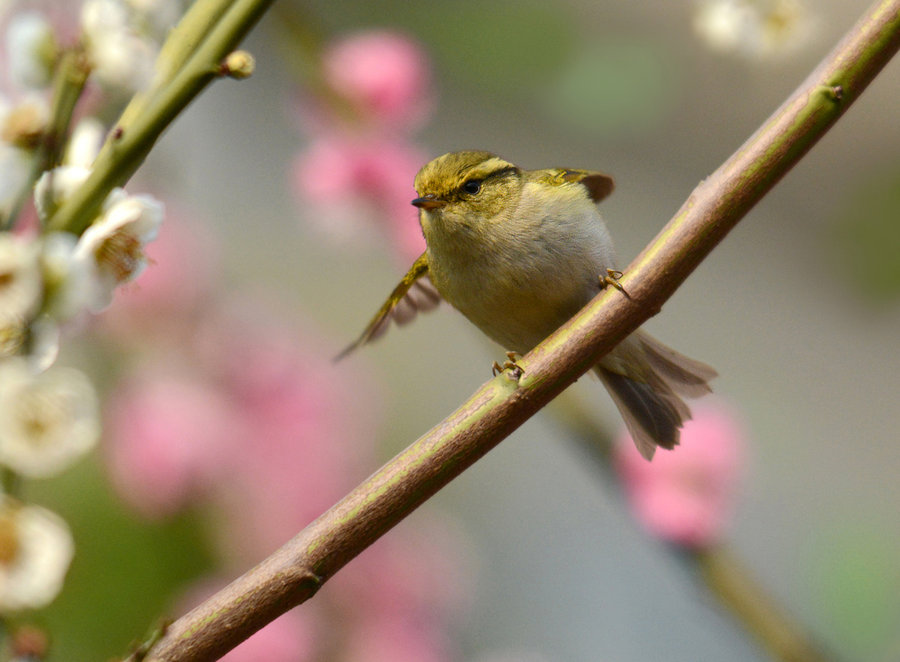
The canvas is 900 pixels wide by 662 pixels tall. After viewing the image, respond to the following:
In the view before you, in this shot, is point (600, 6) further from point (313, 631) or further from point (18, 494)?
point (18, 494)

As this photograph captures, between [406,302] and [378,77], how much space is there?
0.28m

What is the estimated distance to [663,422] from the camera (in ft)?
2.64

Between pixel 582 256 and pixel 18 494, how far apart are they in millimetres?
477

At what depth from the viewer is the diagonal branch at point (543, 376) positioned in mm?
368

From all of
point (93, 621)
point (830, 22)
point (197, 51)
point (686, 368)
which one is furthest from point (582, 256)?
point (830, 22)

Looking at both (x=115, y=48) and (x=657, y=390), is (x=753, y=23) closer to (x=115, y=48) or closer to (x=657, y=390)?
(x=657, y=390)

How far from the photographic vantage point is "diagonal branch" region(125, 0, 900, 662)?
368mm

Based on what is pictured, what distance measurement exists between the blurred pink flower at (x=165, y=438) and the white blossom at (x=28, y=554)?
48 centimetres

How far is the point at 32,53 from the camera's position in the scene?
1.27 feet

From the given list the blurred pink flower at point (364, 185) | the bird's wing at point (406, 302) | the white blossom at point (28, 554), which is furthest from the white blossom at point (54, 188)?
the blurred pink flower at point (364, 185)

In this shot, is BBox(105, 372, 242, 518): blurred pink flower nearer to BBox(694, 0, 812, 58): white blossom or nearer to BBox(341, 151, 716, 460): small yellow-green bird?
BBox(341, 151, 716, 460): small yellow-green bird

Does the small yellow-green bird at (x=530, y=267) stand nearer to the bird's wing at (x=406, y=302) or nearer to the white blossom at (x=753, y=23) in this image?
the bird's wing at (x=406, y=302)

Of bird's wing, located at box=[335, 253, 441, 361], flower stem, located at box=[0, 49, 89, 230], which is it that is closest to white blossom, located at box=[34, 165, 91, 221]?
flower stem, located at box=[0, 49, 89, 230]

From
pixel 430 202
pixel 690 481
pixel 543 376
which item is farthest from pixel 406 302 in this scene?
pixel 543 376
